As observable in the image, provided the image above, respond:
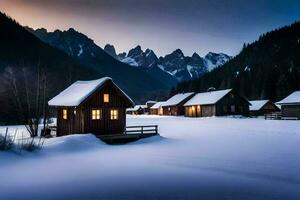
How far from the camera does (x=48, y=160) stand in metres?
17.1

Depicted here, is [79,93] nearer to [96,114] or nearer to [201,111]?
[96,114]

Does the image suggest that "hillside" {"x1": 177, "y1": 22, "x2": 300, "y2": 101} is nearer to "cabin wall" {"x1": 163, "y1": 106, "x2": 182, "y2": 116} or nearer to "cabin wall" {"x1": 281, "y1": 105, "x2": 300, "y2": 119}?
"cabin wall" {"x1": 163, "y1": 106, "x2": 182, "y2": 116}

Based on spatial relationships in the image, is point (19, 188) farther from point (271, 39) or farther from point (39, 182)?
point (271, 39)

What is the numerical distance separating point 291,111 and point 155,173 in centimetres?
5180

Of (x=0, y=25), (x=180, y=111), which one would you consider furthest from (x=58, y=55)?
(x=180, y=111)

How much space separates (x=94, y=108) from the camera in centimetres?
2805

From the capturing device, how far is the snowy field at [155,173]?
1041 cm

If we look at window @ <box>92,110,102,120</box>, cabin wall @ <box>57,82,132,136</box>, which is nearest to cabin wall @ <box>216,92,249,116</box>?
cabin wall @ <box>57,82,132,136</box>

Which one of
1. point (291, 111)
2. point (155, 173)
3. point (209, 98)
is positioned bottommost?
point (155, 173)

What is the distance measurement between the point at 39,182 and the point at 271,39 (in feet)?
658

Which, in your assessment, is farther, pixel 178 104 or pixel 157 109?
pixel 157 109

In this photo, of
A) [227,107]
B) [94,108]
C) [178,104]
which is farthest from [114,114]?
[178,104]

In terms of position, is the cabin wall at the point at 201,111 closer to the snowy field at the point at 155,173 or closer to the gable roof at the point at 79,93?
the gable roof at the point at 79,93

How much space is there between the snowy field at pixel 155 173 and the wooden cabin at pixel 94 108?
21.2ft
